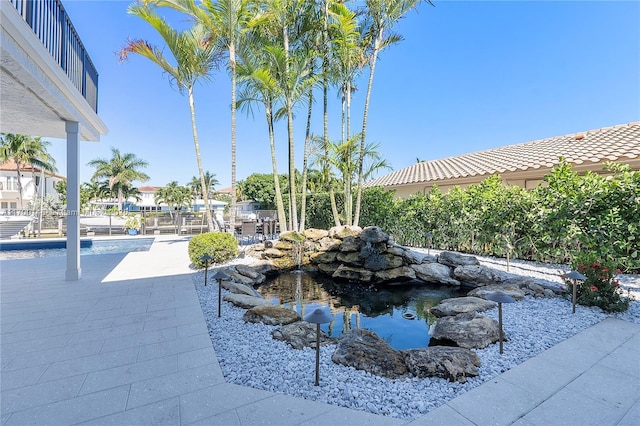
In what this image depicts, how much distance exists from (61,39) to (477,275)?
8792mm

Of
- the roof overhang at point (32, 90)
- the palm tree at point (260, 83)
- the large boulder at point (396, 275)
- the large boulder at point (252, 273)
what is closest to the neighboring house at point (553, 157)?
the large boulder at point (396, 275)

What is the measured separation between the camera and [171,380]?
7.89ft

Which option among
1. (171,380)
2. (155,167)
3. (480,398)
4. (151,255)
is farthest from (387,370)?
(155,167)

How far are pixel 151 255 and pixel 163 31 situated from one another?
621 cm

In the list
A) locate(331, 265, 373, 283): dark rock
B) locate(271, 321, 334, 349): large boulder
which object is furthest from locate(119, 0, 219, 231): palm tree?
locate(271, 321, 334, 349): large boulder

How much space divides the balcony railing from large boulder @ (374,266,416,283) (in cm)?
697

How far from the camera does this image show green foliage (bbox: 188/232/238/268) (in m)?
6.88

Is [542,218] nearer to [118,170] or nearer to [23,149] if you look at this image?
[23,149]

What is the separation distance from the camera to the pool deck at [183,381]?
1977 millimetres

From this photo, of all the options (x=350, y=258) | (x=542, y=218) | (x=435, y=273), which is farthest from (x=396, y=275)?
(x=542, y=218)

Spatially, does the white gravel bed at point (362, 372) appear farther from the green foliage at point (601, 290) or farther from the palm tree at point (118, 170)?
the palm tree at point (118, 170)

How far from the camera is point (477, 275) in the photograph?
5.95 m

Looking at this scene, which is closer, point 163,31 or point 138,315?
point 138,315

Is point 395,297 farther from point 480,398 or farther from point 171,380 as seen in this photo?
point 171,380
